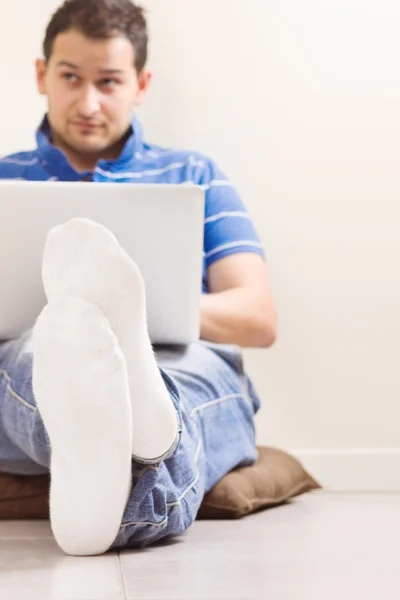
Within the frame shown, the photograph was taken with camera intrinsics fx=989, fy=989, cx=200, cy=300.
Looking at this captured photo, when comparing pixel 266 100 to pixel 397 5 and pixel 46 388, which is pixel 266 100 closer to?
pixel 397 5

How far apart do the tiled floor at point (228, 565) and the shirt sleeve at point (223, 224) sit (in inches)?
23.7

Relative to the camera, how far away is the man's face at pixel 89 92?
2.15m

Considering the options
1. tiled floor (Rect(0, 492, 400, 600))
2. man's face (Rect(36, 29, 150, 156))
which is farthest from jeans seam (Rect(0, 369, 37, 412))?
man's face (Rect(36, 29, 150, 156))

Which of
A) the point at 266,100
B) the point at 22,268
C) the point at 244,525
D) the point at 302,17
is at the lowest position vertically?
the point at 244,525

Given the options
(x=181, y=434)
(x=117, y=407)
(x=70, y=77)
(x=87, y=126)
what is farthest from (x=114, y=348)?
(x=70, y=77)

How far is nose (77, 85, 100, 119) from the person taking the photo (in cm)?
214

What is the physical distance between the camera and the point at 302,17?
2.69m

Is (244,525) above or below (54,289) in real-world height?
below

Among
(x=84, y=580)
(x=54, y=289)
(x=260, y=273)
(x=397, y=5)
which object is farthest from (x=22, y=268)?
(x=397, y=5)

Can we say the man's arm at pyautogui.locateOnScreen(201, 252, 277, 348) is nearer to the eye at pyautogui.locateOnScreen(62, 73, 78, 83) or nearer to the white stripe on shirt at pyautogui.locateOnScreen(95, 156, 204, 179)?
the white stripe on shirt at pyautogui.locateOnScreen(95, 156, 204, 179)

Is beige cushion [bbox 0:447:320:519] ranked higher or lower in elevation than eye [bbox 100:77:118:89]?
lower

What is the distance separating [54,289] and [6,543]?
436 mm

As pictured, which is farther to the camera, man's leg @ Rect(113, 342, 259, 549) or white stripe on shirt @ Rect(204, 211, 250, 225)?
white stripe on shirt @ Rect(204, 211, 250, 225)

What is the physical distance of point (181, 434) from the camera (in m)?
1.25
